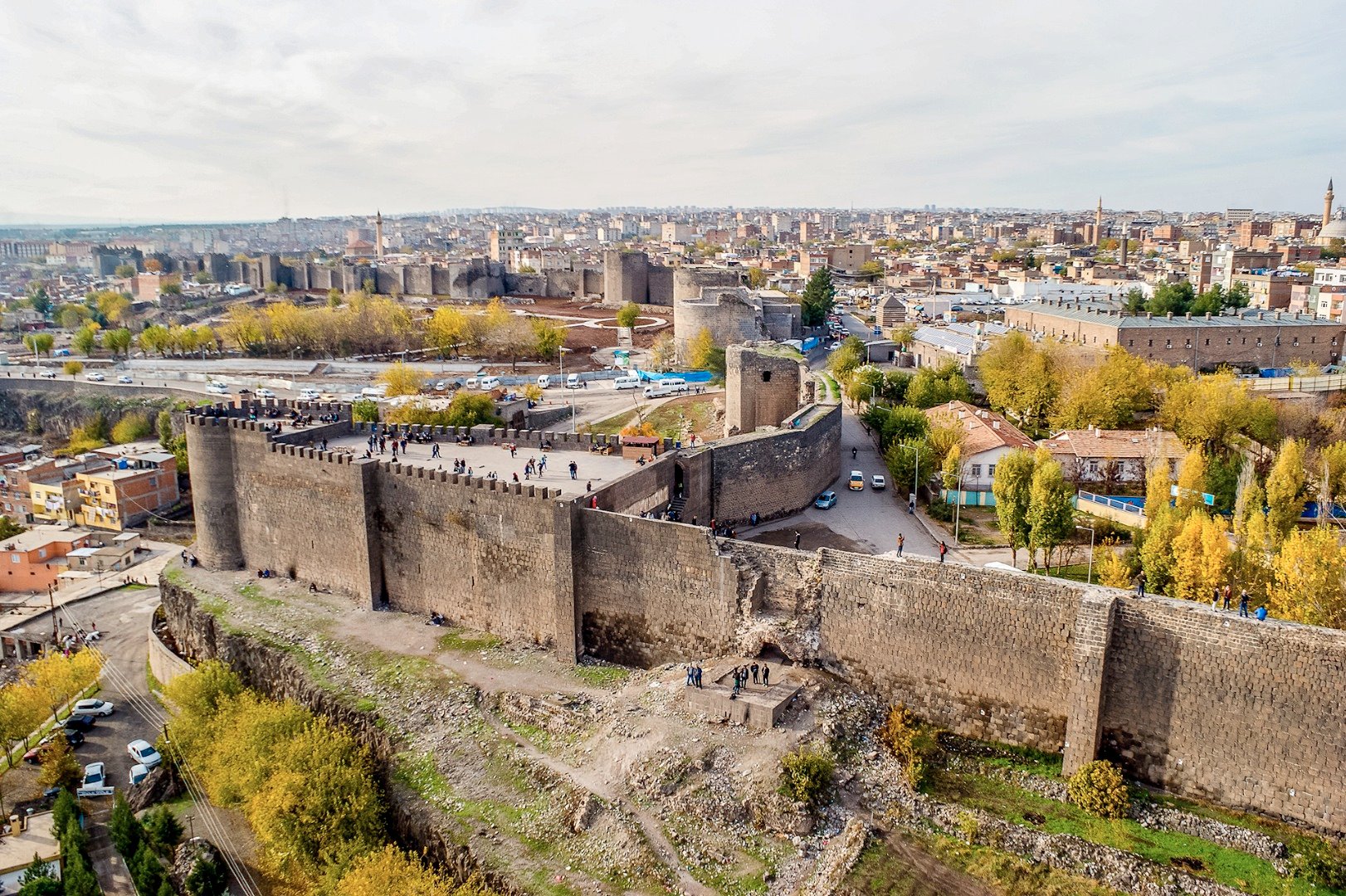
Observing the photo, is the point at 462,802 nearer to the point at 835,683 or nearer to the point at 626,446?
the point at 835,683

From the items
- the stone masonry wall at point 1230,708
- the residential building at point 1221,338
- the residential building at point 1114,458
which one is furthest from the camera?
the residential building at point 1221,338

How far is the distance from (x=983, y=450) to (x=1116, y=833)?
17.0m

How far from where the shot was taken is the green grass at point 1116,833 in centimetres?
1335

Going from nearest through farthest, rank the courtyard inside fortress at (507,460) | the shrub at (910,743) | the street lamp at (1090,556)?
the shrub at (910,743) → the courtyard inside fortress at (507,460) → the street lamp at (1090,556)

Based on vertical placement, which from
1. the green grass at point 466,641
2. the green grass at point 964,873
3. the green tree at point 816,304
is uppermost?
the green tree at point 816,304

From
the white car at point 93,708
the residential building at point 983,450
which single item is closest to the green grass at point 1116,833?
the residential building at point 983,450

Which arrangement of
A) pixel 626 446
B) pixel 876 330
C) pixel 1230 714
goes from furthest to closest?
pixel 876 330
pixel 626 446
pixel 1230 714

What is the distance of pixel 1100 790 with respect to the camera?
14773 mm

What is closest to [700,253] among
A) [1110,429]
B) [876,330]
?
[876,330]

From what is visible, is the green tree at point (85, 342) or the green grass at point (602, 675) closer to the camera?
the green grass at point (602, 675)

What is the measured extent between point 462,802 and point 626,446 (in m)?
10.4

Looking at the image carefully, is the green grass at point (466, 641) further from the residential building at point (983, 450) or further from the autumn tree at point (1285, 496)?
the autumn tree at point (1285, 496)

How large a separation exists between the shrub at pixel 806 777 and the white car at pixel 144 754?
14.8 metres

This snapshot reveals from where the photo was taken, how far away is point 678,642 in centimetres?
1900
